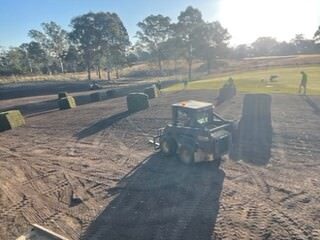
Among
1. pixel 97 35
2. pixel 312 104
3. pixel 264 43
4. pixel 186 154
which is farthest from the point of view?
pixel 264 43

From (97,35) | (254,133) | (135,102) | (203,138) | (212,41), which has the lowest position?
(254,133)

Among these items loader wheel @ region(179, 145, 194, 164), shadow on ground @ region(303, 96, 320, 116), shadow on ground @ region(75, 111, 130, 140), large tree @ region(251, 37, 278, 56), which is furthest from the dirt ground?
large tree @ region(251, 37, 278, 56)

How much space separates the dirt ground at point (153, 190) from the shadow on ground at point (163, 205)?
0.03 m

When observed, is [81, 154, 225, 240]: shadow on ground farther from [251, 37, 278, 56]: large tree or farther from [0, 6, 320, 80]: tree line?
[251, 37, 278, 56]: large tree

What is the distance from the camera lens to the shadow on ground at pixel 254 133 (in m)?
13.5

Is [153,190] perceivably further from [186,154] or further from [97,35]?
[97,35]

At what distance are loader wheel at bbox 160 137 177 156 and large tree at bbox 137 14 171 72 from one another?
231ft

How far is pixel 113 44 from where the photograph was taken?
2970 inches

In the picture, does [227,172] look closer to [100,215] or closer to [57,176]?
[100,215]

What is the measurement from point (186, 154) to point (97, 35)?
65.0m

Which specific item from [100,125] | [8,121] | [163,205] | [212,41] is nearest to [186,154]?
[163,205]

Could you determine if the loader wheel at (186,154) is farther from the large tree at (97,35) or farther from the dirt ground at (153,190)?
the large tree at (97,35)

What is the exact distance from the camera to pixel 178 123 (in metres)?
13.2

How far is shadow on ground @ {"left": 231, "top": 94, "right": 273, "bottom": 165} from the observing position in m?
13.5
